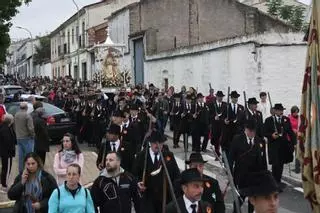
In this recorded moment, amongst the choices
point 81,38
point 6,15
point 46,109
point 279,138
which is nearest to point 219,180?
point 279,138

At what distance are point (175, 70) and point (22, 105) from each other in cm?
1704

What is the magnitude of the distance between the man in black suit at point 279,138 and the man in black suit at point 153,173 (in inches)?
196

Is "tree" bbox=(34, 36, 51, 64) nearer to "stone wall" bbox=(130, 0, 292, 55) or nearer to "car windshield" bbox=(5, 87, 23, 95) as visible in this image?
"stone wall" bbox=(130, 0, 292, 55)

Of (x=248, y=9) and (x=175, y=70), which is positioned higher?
(x=248, y=9)

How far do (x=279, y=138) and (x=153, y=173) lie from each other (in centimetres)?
532

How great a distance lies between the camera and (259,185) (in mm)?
3756

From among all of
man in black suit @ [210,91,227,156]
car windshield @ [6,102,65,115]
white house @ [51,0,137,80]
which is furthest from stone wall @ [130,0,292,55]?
man in black suit @ [210,91,227,156]

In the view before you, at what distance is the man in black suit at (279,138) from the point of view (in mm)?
12993

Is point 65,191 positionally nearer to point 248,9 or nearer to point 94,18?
point 248,9

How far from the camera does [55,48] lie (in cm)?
6925

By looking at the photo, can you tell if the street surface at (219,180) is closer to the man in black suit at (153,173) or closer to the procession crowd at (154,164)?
the procession crowd at (154,164)

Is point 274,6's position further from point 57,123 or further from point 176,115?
point 57,123

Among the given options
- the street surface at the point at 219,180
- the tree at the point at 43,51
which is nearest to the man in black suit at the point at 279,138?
the street surface at the point at 219,180

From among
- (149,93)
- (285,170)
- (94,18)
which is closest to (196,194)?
(285,170)
